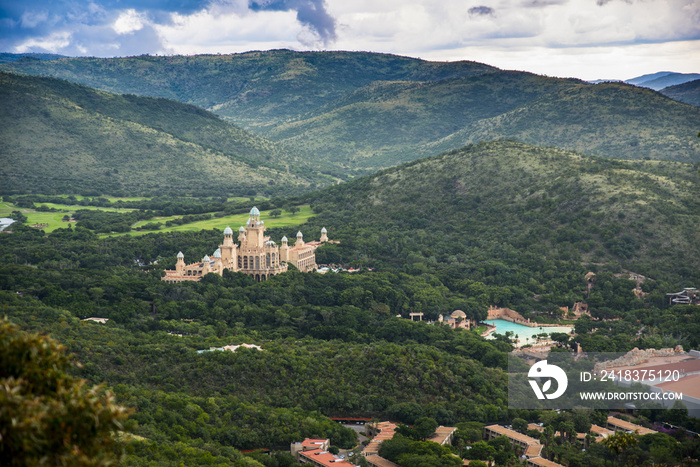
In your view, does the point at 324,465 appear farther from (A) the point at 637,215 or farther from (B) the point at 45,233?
(B) the point at 45,233

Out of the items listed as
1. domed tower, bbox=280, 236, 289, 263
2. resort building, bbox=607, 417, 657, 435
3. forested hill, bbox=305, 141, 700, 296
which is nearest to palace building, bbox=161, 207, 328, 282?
domed tower, bbox=280, 236, 289, 263

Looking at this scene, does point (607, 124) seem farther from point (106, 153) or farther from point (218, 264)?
point (218, 264)

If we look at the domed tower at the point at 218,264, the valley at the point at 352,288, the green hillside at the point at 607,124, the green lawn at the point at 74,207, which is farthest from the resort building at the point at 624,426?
the green hillside at the point at 607,124

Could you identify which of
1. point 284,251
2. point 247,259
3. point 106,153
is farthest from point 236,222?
point 106,153

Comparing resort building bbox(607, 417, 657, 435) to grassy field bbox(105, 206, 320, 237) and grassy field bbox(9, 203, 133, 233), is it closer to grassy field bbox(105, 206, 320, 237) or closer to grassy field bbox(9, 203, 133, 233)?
grassy field bbox(105, 206, 320, 237)

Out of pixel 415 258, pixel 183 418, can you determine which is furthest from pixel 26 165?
pixel 183 418

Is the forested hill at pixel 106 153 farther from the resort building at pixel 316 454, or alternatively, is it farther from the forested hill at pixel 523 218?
the resort building at pixel 316 454
